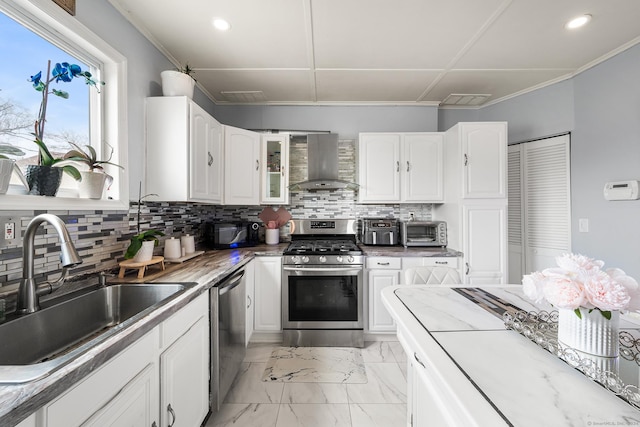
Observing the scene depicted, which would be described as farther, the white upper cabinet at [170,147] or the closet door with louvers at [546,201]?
the closet door with louvers at [546,201]

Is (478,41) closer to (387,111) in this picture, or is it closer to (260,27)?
(387,111)

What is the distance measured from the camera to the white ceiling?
66.7 inches

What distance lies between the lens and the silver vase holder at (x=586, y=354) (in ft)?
1.98

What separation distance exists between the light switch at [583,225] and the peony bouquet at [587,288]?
2.33m

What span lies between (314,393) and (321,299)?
0.78 metres

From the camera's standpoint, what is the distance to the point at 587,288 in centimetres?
68

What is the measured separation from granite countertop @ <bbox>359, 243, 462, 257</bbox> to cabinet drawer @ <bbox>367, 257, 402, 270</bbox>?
5cm

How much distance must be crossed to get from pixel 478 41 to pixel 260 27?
5.46ft

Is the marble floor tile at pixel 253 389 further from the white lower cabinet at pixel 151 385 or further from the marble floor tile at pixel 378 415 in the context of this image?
the marble floor tile at pixel 378 415

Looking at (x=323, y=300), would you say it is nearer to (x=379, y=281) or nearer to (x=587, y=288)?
(x=379, y=281)

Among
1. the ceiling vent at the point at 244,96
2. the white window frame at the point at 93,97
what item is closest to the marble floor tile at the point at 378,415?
the white window frame at the point at 93,97

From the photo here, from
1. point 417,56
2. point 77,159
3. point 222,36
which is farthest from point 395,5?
point 77,159

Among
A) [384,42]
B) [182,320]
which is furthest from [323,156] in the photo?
[182,320]

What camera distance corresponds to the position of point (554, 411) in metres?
0.54
